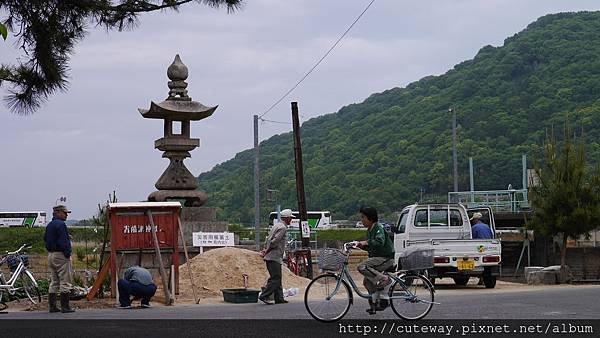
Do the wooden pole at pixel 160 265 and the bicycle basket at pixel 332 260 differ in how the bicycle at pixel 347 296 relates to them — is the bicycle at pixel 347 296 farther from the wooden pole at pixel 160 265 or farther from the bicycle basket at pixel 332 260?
the wooden pole at pixel 160 265

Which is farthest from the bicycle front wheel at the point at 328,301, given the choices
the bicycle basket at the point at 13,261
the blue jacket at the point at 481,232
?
the blue jacket at the point at 481,232

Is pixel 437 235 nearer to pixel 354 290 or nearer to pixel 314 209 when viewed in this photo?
pixel 354 290

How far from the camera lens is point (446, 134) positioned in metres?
80.9

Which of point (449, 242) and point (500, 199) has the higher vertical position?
point (500, 199)

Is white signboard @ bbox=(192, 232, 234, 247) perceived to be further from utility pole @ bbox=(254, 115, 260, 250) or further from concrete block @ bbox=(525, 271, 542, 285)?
utility pole @ bbox=(254, 115, 260, 250)

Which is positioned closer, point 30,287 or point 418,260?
point 418,260

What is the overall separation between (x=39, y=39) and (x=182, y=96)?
1787cm

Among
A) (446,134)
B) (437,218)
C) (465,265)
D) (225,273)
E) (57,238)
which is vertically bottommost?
(225,273)

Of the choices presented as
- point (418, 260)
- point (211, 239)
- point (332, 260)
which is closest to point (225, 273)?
point (211, 239)

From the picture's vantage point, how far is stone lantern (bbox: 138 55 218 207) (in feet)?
94.3

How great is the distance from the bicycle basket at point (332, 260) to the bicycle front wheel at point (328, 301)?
0.21m

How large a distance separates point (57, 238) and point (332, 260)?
219 inches

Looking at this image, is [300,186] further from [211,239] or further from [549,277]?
[549,277]

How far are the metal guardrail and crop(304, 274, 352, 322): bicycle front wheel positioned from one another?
30.1 m
